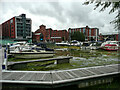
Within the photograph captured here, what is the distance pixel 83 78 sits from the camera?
3785 mm

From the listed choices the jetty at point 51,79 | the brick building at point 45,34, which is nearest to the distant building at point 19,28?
the brick building at point 45,34

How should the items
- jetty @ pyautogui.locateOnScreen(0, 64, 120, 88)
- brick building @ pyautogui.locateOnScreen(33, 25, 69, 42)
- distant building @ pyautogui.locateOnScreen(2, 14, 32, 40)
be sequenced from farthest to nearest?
brick building @ pyautogui.locateOnScreen(33, 25, 69, 42)
distant building @ pyautogui.locateOnScreen(2, 14, 32, 40)
jetty @ pyautogui.locateOnScreen(0, 64, 120, 88)

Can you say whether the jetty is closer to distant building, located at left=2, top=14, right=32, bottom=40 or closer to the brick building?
distant building, located at left=2, top=14, right=32, bottom=40

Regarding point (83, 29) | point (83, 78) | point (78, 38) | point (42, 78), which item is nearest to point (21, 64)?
point (42, 78)

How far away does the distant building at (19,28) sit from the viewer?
52434mm

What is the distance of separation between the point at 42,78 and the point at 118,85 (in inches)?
131

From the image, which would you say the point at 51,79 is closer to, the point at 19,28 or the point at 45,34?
the point at 19,28

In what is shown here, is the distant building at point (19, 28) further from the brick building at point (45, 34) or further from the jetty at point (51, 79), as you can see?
the jetty at point (51, 79)

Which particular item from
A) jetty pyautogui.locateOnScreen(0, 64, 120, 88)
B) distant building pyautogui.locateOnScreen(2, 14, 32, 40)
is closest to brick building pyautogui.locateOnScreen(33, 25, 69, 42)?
distant building pyautogui.locateOnScreen(2, 14, 32, 40)

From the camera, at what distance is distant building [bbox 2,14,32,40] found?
52.4 meters

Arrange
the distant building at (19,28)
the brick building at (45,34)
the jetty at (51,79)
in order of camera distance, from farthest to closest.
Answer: the brick building at (45,34), the distant building at (19,28), the jetty at (51,79)

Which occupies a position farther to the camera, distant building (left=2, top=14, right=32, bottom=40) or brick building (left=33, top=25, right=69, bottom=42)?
brick building (left=33, top=25, right=69, bottom=42)

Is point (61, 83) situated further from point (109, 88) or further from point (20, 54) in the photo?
point (20, 54)

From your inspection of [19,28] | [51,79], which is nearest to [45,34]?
[19,28]
